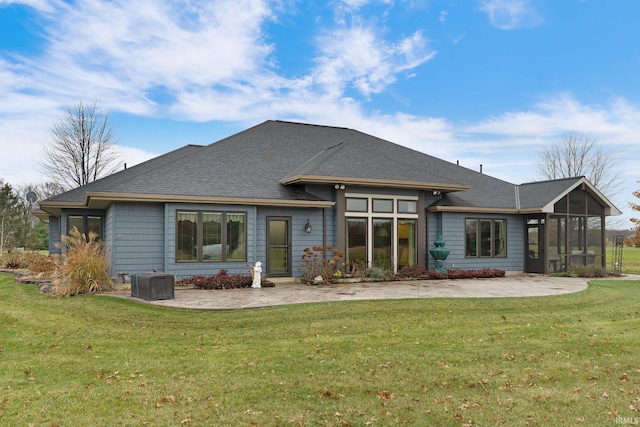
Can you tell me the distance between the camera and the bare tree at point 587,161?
3092cm

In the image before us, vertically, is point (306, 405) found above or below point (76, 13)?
below

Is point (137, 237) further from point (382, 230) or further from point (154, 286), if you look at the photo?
point (382, 230)

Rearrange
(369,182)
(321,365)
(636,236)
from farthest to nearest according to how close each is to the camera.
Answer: (636,236) < (369,182) < (321,365)

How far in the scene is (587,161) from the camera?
102ft

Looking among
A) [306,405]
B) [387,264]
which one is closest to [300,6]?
[387,264]

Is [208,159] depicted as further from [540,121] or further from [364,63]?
[540,121]

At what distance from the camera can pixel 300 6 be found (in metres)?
14.8

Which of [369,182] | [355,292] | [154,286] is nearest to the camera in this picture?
[154,286]

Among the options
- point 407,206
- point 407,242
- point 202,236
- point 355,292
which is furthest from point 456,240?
point 202,236

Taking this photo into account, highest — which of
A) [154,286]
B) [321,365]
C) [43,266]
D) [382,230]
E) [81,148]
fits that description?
[81,148]

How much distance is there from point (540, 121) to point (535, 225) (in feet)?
23.5

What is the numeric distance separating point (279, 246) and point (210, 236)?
209 centimetres

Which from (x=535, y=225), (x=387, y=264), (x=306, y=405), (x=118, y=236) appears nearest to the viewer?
(x=306, y=405)

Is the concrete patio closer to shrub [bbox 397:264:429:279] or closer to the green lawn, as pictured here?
shrub [bbox 397:264:429:279]
